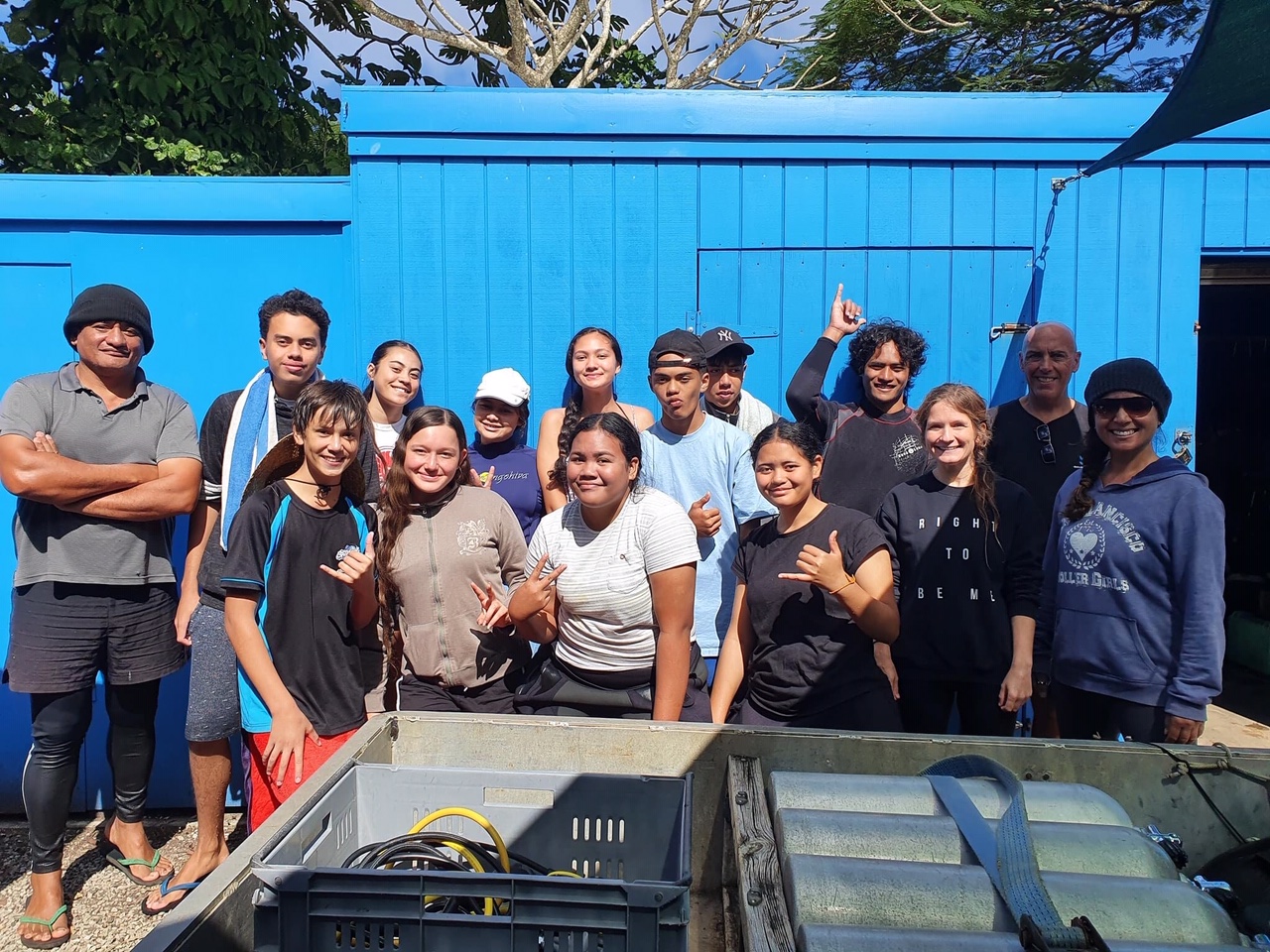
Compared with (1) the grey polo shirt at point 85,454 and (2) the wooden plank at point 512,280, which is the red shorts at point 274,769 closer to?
(1) the grey polo shirt at point 85,454

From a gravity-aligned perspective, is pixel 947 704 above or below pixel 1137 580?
below

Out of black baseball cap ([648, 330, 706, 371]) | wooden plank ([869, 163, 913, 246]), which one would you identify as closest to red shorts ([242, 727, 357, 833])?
black baseball cap ([648, 330, 706, 371])

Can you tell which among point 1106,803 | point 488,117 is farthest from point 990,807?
point 488,117

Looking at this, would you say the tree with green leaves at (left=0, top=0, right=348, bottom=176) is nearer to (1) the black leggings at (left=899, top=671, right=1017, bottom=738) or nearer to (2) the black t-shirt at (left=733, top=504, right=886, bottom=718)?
(2) the black t-shirt at (left=733, top=504, right=886, bottom=718)

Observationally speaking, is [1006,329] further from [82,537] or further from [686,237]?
[82,537]

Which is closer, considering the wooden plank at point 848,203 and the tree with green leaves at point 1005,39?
the wooden plank at point 848,203

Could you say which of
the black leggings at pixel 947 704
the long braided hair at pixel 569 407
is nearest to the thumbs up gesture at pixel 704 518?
the long braided hair at pixel 569 407

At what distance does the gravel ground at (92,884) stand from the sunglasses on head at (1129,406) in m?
3.73

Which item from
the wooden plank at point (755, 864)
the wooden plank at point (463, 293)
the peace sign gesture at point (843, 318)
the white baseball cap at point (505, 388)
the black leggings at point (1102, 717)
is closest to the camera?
the wooden plank at point (755, 864)

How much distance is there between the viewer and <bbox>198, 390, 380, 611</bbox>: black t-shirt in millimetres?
2945

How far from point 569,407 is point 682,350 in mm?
671

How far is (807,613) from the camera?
2.72 meters

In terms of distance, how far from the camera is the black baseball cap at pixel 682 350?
323 centimetres

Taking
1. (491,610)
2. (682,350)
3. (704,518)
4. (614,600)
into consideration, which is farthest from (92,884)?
(682,350)
